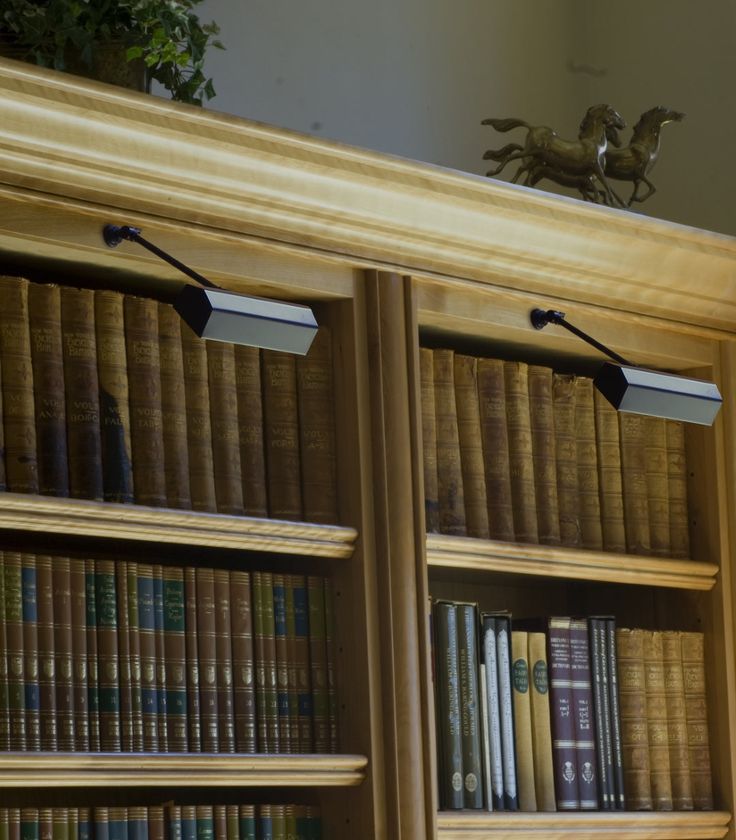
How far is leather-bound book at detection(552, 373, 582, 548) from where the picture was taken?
8.82 feet

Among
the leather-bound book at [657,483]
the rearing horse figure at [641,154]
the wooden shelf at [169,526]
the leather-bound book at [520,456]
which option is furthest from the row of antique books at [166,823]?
the rearing horse figure at [641,154]

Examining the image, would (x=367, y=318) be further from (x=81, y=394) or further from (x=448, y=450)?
(x=81, y=394)

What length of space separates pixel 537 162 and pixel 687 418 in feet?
2.02

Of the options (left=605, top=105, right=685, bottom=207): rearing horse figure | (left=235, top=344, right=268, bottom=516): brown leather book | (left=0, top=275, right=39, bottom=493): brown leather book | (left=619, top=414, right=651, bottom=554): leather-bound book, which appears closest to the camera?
(left=0, top=275, right=39, bottom=493): brown leather book

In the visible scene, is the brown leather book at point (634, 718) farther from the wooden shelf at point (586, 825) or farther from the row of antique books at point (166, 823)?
the row of antique books at point (166, 823)

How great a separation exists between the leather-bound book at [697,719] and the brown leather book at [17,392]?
119 centimetres

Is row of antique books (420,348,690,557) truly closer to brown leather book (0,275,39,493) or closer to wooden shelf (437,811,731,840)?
wooden shelf (437,811,731,840)

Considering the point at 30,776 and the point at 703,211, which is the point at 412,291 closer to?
the point at 30,776

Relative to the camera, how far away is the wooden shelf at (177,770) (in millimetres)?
1992

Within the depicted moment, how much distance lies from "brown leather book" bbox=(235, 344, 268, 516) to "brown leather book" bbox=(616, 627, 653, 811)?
2.33 ft

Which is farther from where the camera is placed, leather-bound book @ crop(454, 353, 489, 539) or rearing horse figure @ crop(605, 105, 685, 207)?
rearing horse figure @ crop(605, 105, 685, 207)

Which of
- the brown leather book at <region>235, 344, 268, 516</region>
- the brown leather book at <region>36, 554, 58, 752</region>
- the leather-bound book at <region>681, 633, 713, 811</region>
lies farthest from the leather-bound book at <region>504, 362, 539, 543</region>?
the brown leather book at <region>36, 554, 58, 752</region>

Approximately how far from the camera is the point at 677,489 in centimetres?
284

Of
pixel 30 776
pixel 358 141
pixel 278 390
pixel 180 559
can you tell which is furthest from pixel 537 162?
pixel 30 776
